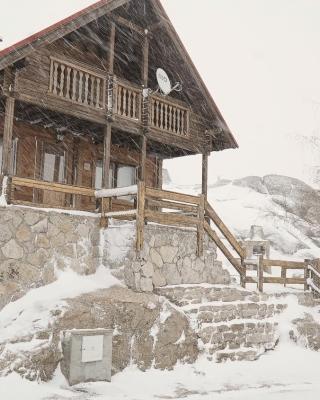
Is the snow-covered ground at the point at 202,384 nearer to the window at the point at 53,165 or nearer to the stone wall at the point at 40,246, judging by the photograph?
the stone wall at the point at 40,246

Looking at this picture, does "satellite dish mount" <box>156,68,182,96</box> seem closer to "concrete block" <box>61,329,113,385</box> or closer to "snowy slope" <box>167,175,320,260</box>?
"concrete block" <box>61,329,113,385</box>

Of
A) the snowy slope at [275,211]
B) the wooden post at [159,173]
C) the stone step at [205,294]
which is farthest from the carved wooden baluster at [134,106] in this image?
the snowy slope at [275,211]

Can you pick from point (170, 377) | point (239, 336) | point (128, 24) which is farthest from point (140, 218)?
point (128, 24)

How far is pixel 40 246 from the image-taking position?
1020 centimetres

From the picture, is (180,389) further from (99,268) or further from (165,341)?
(99,268)

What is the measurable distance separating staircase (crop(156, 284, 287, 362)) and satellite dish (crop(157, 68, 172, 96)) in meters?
6.34

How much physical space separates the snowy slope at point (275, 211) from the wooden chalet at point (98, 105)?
27.1 feet

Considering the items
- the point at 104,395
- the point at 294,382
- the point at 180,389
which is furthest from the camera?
the point at 294,382

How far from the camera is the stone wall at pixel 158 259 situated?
34.8 feet

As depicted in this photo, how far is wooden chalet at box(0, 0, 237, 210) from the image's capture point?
11.6 m

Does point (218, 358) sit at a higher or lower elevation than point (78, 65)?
lower

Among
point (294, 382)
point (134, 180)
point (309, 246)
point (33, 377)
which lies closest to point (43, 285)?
point (33, 377)

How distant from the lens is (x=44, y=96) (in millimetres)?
11758

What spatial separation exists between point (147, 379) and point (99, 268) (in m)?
3.01
